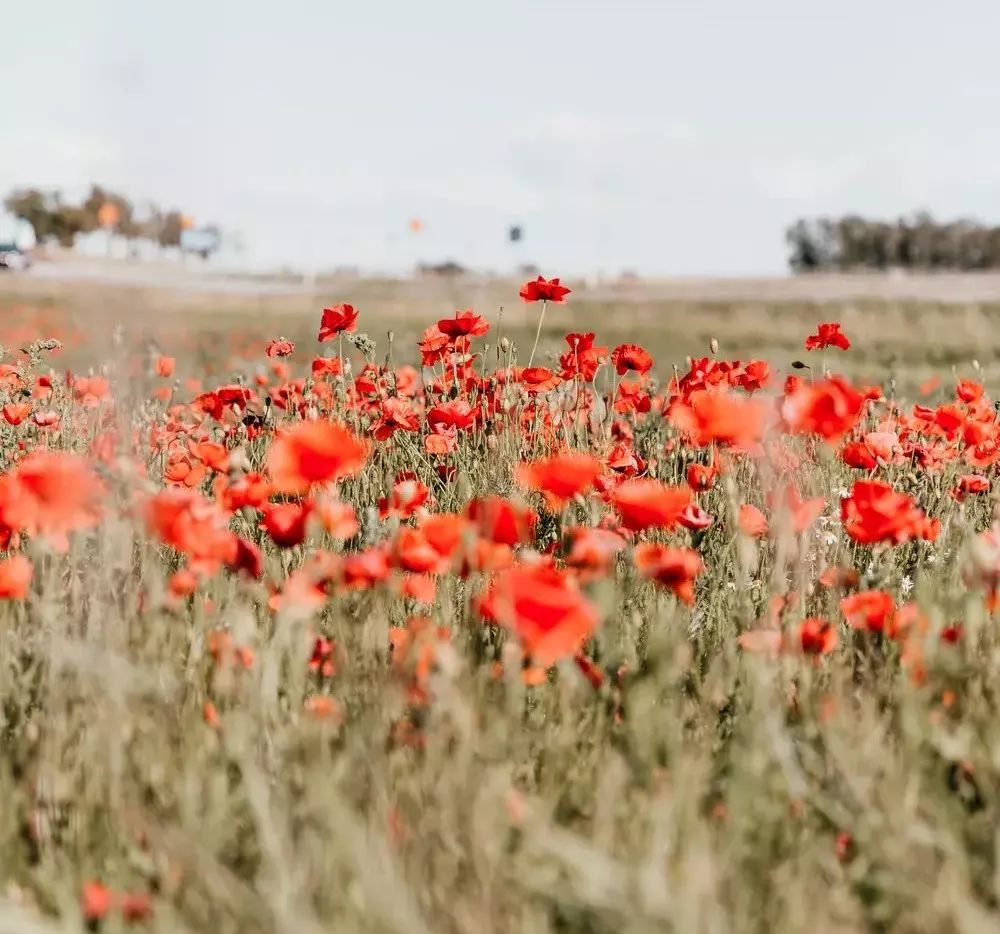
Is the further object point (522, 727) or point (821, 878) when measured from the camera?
point (522, 727)

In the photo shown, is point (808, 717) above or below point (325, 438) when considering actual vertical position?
below

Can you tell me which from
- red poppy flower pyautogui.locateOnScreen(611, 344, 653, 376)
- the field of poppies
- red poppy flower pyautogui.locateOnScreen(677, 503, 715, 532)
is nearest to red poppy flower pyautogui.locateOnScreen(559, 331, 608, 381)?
red poppy flower pyautogui.locateOnScreen(611, 344, 653, 376)

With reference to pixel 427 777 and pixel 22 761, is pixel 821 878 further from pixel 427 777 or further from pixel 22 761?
pixel 22 761

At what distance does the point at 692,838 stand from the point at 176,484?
1676mm

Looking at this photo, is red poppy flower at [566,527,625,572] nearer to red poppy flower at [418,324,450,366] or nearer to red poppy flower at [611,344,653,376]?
red poppy flower at [611,344,653,376]

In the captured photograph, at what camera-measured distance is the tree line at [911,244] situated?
89000 millimetres

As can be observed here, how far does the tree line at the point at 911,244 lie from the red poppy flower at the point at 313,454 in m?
89.5

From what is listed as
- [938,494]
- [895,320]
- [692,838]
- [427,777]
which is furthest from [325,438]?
[895,320]

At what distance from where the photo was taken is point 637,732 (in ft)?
4.98

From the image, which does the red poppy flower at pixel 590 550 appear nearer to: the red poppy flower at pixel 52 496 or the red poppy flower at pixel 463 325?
the red poppy flower at pixel 52 496

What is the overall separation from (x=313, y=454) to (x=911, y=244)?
309 ft

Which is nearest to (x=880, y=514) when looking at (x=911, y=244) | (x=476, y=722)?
(x=476, y=722)

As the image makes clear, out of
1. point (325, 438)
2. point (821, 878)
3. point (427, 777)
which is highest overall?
point (325, 438)

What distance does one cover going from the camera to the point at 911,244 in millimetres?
89312
